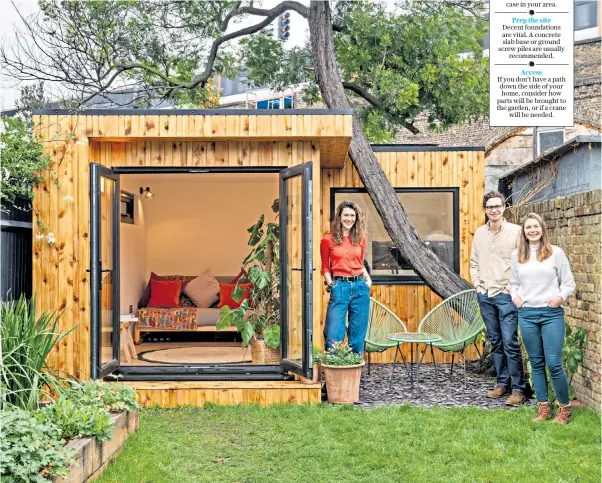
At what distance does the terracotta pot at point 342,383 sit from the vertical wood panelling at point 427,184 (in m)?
2.55

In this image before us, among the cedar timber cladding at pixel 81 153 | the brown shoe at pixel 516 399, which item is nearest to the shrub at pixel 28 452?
the cedar timber cladding at pixel 81 153

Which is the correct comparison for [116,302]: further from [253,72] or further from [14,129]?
[253,72]

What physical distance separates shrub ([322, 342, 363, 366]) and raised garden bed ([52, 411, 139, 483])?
6.39 feet

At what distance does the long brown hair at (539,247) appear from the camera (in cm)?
499

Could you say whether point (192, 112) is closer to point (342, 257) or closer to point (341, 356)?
point (342, 257)

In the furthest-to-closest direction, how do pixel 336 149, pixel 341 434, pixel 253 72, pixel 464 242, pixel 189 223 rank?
1. pixel 253 72
2. pixel 189 223
3. pixel 464 242
4. pixel 336 149
5. pixel 341 434

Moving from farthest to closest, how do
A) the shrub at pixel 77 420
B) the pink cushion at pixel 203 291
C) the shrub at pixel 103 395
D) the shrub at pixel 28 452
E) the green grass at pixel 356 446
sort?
the pink cushion at pixel 203 291 < the shrub at pixel 103 395 < the green grass at pixel 356 446 < the shrub at pixel 77 420 < the shrub at pixel 28 452

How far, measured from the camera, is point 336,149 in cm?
691

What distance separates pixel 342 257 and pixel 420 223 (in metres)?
2.80

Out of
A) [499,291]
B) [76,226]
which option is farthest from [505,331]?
[76,226]

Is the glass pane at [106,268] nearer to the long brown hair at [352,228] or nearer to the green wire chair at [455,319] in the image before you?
the long brown hair at [352,228]

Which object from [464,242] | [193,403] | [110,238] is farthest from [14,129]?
[464,242]

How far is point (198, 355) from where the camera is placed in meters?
7.97

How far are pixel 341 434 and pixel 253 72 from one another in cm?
879
